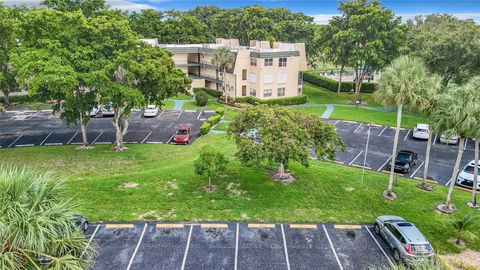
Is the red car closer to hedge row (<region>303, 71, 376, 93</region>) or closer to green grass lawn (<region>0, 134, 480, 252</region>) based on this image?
green grass lawn (<region>0, 134, 480, 252</region>)

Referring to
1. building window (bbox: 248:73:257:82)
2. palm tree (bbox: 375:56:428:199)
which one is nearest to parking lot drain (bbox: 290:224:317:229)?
palm tree (bbox: 375:56:428:199)

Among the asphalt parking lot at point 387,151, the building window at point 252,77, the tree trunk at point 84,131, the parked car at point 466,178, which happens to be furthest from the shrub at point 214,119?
the parked car at point 466,178

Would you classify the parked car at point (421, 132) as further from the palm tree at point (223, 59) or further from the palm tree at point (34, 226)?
the palm tree at point (34, 226)

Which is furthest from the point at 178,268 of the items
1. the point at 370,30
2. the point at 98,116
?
the point at 370,30

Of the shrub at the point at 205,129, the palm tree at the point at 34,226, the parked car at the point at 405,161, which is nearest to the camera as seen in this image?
the palm tree at the point at 34,226

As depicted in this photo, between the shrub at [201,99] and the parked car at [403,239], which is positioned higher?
the shrub at [201,99]
